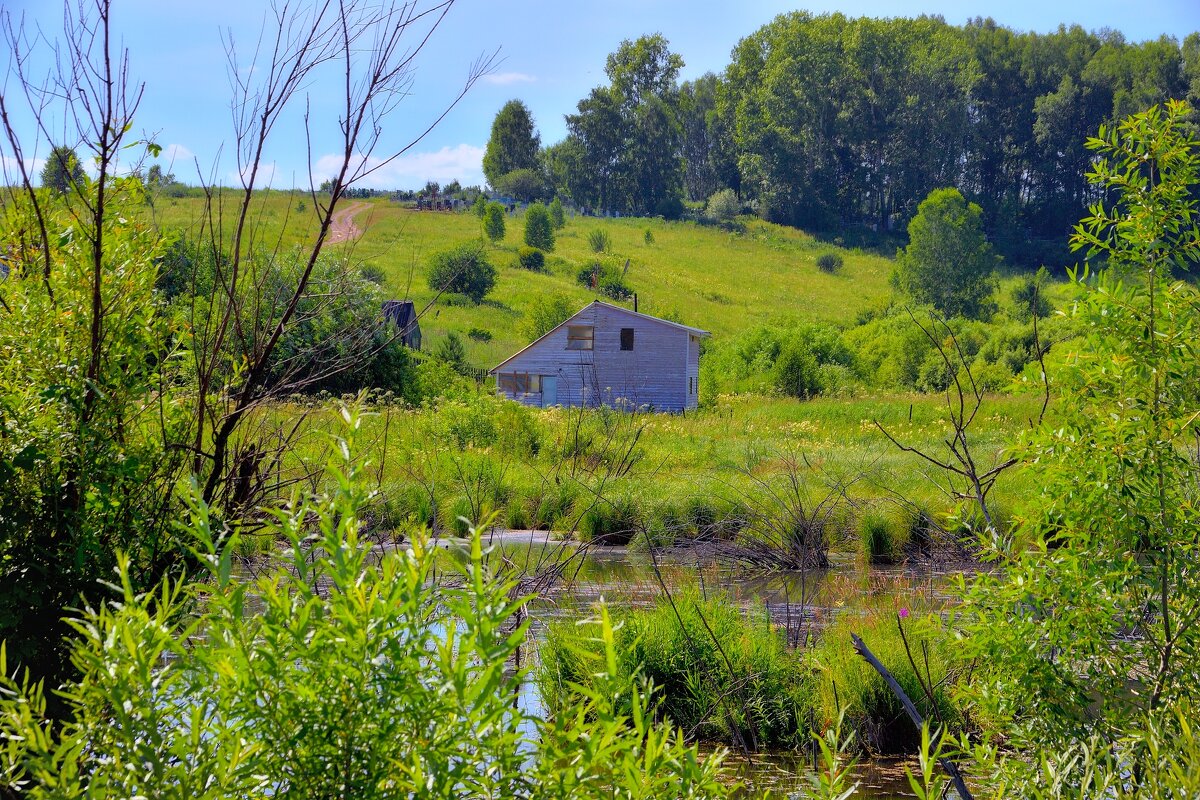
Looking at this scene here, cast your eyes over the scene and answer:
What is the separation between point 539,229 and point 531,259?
13.9 ft

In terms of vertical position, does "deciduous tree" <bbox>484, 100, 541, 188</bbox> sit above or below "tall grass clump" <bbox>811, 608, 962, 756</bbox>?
above

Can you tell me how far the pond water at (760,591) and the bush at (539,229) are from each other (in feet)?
174

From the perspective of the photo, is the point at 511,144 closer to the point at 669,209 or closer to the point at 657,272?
the point at 669,209

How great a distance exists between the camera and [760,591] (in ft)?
36.4

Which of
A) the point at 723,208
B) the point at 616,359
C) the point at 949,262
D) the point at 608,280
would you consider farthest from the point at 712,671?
the point at 723,208

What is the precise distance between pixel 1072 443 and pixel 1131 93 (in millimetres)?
88591

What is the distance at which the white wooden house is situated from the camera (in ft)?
127

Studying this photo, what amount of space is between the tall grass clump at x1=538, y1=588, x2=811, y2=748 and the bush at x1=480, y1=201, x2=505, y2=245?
60242mm

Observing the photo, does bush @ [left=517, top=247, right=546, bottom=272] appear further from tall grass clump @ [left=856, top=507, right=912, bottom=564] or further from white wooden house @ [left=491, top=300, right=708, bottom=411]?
tall grass clump @ [left=856, top=507, right=912, bottom=564]

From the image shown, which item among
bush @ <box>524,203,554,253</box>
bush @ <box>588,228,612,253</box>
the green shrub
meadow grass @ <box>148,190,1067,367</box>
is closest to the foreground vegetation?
the green shrub

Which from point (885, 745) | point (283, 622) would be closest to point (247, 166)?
point (283, 622)

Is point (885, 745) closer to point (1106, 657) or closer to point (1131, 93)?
point (1106, 657)

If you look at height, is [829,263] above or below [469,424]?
above

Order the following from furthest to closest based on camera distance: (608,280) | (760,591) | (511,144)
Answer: (511,144)
(608,280)
(760,591)
